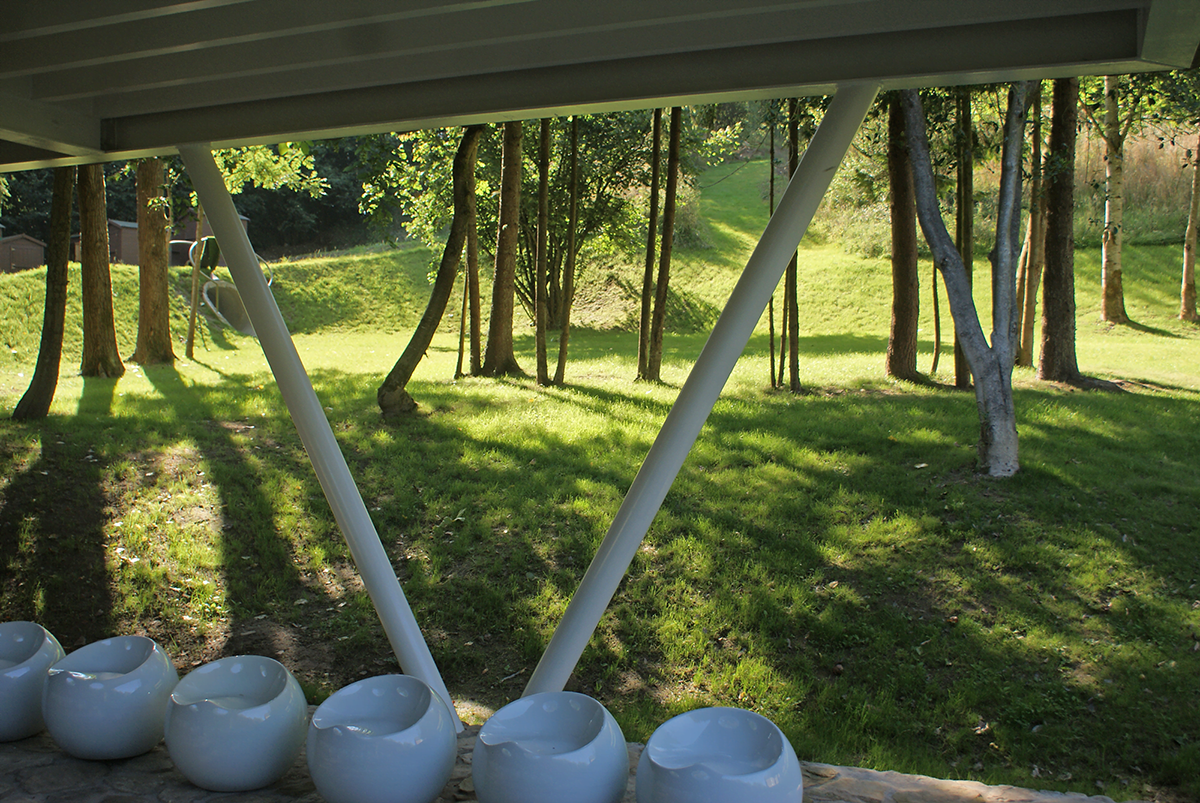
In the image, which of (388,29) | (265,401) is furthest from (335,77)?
(265,401)

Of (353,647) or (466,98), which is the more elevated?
(466,98)

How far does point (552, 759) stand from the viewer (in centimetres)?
190

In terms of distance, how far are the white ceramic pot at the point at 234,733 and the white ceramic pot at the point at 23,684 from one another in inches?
20.8

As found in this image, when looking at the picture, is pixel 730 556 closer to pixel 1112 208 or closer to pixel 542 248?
pixel 542 248

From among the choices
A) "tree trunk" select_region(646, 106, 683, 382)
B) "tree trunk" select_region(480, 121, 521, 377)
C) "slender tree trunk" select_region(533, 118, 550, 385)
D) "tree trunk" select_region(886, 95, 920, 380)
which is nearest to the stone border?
"tree trunk" select_region(646, 106, 683, 382)

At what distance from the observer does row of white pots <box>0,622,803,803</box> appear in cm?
190

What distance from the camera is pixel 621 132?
16.4 meters

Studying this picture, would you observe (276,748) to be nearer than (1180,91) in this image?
Yes

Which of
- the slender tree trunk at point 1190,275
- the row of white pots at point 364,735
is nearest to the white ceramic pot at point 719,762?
the row of white pots at point 364,735

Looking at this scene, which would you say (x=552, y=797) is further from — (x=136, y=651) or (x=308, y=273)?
(x=308, y=273)

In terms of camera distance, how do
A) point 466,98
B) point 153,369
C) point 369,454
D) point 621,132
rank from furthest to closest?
1. point 621,132
2. point 153,369
3. point 369,454
4. point 466,98

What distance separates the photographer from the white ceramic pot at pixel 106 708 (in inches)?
88.6

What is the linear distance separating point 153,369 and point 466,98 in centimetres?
1273

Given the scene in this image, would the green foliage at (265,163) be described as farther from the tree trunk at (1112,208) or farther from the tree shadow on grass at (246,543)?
the tree trunk at (1112,208)
